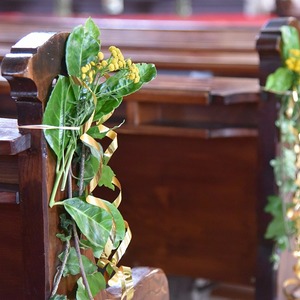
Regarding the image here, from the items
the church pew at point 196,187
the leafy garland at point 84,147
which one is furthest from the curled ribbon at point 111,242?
the church pew at point 196,187

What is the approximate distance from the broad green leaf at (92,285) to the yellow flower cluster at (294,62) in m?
1.15

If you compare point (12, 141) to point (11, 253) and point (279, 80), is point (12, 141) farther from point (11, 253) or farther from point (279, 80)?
point (279, 80)

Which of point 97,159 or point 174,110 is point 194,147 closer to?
point 174,110

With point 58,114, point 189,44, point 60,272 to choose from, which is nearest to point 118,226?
point 60,272

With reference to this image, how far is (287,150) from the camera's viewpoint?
2455mm

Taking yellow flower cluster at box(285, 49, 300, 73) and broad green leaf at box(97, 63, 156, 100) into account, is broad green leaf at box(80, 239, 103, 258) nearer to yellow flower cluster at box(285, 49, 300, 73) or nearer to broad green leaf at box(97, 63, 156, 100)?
broad green leaf at box(97, 63, 156, 100)

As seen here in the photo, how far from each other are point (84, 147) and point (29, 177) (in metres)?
0.13

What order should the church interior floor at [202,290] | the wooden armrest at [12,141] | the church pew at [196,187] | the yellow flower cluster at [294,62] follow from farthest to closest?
the church interior floor at [202,290]
the church pew at [196,187]
the yellow flower cluster at [294,62]
the wooden armrest at [12,141]

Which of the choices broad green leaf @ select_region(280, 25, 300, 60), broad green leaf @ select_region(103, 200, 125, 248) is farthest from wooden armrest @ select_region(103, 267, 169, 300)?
broad green leaf @ select_region(280, 25, 300, 60)

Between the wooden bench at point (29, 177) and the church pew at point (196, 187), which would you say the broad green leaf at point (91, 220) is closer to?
the wooden bench at point (29, 177)

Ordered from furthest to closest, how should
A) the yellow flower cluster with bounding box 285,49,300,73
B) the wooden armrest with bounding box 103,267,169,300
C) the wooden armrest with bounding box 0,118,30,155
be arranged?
1. the yellow flower cluster with bounding box 285,49,300,73
2. the wooden armrest with bounding box 103,267,169,300
3. the wooden armrest with bounding box 0,118,30,155

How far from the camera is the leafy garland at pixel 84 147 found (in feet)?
4.23

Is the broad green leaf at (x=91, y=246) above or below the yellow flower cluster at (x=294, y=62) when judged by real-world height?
below

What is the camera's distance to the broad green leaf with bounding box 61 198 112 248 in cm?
131
